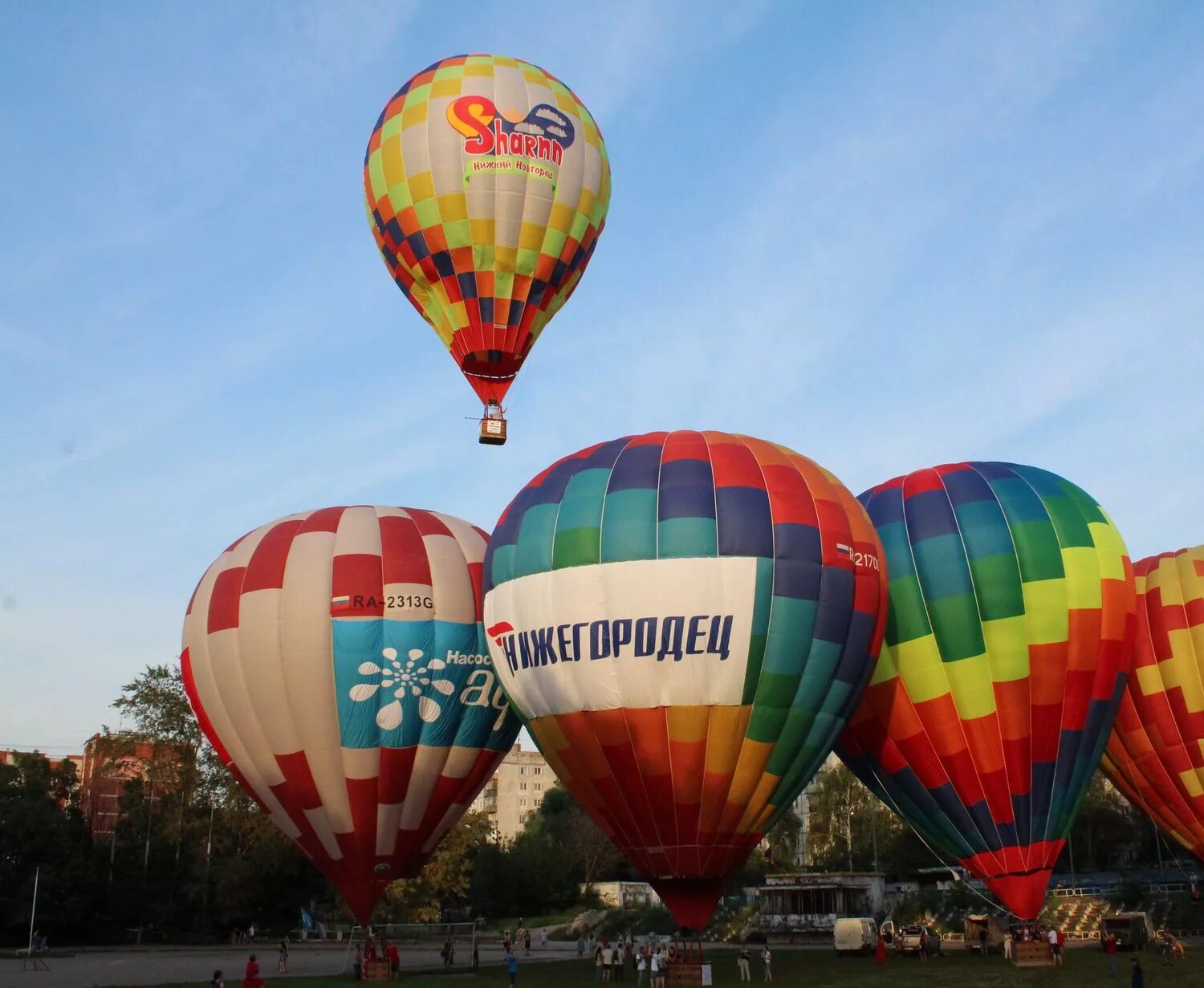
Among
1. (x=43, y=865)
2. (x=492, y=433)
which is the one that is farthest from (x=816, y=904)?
(x=43, y=865)

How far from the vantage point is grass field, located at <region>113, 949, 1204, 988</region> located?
53.5 ft

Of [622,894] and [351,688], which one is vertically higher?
[351,688]

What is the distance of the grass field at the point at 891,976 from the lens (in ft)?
53.5

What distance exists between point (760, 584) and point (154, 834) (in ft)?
93.5

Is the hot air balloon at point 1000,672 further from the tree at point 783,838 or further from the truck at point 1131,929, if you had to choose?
the tree at point 783,838

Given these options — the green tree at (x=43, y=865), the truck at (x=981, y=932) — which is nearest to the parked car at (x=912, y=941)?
the truck at (x=981, y=932)

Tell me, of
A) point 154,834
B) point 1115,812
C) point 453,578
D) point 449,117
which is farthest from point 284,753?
point 1115,812

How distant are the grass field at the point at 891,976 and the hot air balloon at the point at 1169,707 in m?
2.74

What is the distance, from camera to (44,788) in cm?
3691

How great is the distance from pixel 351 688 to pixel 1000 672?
9.80 metres

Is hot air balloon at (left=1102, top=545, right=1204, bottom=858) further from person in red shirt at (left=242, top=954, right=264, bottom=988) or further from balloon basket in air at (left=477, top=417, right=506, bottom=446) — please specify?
person in red shirt at (left=242, top=954, right=264, bottom=988)

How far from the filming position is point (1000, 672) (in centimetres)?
1811

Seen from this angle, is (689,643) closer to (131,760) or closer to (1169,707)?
(1169,707)

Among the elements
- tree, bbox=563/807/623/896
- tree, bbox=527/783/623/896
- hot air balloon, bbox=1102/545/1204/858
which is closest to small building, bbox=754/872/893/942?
hot air balloon, bbox=1102/545/1204/858
